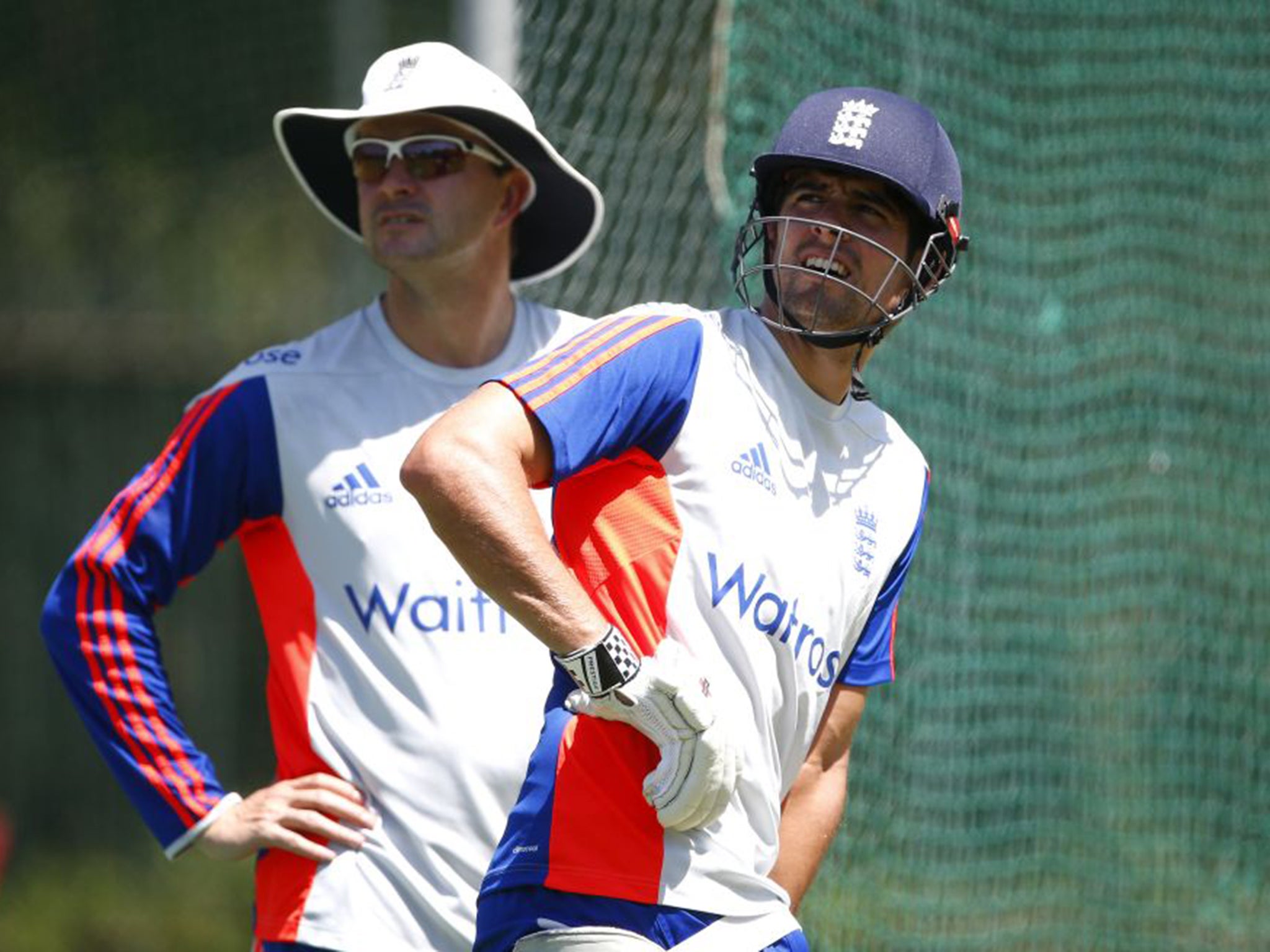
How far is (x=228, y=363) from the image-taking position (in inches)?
437

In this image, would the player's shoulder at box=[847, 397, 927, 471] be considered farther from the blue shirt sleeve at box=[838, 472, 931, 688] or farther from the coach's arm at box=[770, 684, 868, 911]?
the coach's arm at box=[770, 684, 868, 911]

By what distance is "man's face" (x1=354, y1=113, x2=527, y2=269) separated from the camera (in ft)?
13.4

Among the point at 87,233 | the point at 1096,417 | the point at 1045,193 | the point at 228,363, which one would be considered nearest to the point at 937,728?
the point at 1096,417

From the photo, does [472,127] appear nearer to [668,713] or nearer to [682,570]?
[682,570]

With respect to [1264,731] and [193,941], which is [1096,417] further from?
[193,941]

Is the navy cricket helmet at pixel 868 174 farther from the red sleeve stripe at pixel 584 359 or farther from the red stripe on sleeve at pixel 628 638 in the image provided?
the red stripe on sleeve at pixel 628 638

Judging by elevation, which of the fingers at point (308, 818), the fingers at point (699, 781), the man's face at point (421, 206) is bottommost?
the fingers at point (308, 818)

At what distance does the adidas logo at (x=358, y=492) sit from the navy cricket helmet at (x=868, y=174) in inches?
32.2

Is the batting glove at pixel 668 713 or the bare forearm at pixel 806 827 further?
the bare forearm at pixel 806 827

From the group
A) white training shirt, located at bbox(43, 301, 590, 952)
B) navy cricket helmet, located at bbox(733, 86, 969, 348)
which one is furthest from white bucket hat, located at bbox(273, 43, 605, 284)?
navy cricket helmet, located at bbox(733, 86, 969, 348)

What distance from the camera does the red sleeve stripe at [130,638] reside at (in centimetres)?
394

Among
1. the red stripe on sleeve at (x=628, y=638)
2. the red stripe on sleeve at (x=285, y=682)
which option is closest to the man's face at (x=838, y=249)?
the red stripe on sleeve at (x=628, y=638)

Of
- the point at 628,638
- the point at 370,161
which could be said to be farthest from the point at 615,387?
the point at 370,161

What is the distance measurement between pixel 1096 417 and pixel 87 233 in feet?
21.4
